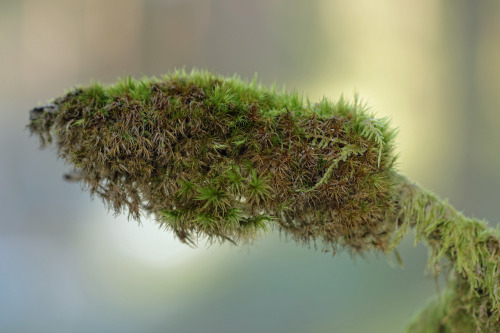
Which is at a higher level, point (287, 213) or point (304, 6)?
point (304, 6)

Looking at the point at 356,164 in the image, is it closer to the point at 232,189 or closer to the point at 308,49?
the point at 232,189

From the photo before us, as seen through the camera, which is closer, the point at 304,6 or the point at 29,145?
the point at 29,145

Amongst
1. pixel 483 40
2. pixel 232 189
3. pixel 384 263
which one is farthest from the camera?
pixel 483 40

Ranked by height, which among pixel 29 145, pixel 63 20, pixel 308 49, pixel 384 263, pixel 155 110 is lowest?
pixel 384 263

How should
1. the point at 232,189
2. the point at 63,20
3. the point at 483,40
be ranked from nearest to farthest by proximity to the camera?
the point at 232,189 → the point at 63,20 → the point at 483,40

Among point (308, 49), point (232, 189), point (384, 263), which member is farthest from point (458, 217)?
point (308, 49)
